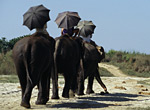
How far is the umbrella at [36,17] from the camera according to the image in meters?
11.4

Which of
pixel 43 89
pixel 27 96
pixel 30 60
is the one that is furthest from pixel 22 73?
pixel 43 89

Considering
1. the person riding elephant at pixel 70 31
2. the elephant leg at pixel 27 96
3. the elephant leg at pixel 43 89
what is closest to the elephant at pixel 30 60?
the elephant leg at pixel 27 96

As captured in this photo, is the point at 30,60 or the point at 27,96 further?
the point at 30,60

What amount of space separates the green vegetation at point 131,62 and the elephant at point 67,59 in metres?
→ 24.0

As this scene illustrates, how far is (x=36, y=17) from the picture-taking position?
451 inches

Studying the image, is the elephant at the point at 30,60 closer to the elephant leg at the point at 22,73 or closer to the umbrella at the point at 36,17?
the elephant leg at the point at 22,73

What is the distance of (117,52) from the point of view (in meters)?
50.2

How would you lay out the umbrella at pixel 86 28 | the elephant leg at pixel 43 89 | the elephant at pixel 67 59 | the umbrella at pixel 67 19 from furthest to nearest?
the umbrella at pixel 86 28 → the umbrella at pixel 67 19 → the elephant at pixel 67 59 → the elephant leg at pixel 43 89

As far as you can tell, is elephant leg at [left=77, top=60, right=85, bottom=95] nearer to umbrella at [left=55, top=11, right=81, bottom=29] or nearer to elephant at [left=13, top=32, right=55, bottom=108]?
umbrella at [left=55, top=11, right=81, bottom=29]

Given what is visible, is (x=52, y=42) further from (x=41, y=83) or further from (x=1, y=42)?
(x=1, y=42)

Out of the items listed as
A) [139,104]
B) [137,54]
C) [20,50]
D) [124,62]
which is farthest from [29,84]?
[137,54]

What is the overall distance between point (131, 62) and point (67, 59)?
106ft

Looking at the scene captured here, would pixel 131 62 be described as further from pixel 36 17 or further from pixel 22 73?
pixel 22 73

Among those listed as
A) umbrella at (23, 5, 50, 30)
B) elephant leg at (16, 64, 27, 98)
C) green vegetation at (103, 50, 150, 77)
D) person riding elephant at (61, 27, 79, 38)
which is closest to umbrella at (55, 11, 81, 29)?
person riding elephant at (61, 27, 79, 38)
